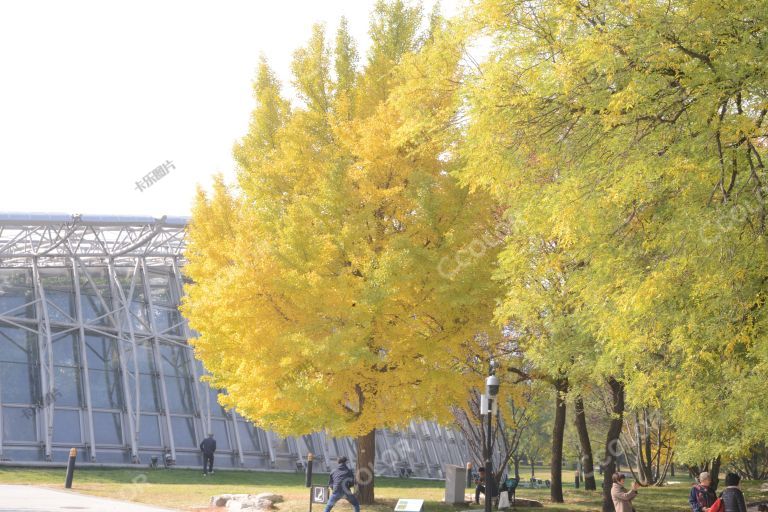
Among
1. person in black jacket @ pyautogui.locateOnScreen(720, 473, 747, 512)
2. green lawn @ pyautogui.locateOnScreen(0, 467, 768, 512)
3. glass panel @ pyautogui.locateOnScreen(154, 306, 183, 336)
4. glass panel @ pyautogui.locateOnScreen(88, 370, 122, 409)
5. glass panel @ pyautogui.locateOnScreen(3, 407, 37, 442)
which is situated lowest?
green lawn @ pyautogui.locateOnScreen(0, 467, 768, 512)

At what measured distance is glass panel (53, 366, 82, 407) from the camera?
30.9 meters

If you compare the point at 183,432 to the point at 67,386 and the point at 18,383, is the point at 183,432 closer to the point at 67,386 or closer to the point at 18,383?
the point at 67,386

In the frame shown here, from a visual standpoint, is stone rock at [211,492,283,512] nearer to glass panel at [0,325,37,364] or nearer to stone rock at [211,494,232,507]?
stone rock at [211,494,232,507]

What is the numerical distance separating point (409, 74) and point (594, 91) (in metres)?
4.32

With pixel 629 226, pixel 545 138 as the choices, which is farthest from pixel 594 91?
pixel 629 226

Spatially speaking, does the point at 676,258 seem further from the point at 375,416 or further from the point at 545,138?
the point at 375,416

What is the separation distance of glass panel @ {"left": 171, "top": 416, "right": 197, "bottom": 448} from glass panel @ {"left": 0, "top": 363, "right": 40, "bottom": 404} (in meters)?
5.89

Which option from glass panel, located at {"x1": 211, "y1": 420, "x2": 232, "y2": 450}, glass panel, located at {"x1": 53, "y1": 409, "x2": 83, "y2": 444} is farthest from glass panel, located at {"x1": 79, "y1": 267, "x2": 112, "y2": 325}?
glass panel, located at {"x1": 211, "y1": 420, "x2": 232, "y2": 450}

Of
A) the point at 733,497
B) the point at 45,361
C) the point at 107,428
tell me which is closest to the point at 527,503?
the point at 733,497

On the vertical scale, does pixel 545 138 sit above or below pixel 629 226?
above

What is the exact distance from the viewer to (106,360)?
33219 millimetres

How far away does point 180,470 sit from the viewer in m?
30.5

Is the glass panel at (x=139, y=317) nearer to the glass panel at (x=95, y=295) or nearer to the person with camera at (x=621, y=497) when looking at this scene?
the glass panel at (x=95, y=295)

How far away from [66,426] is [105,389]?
8.49ft
